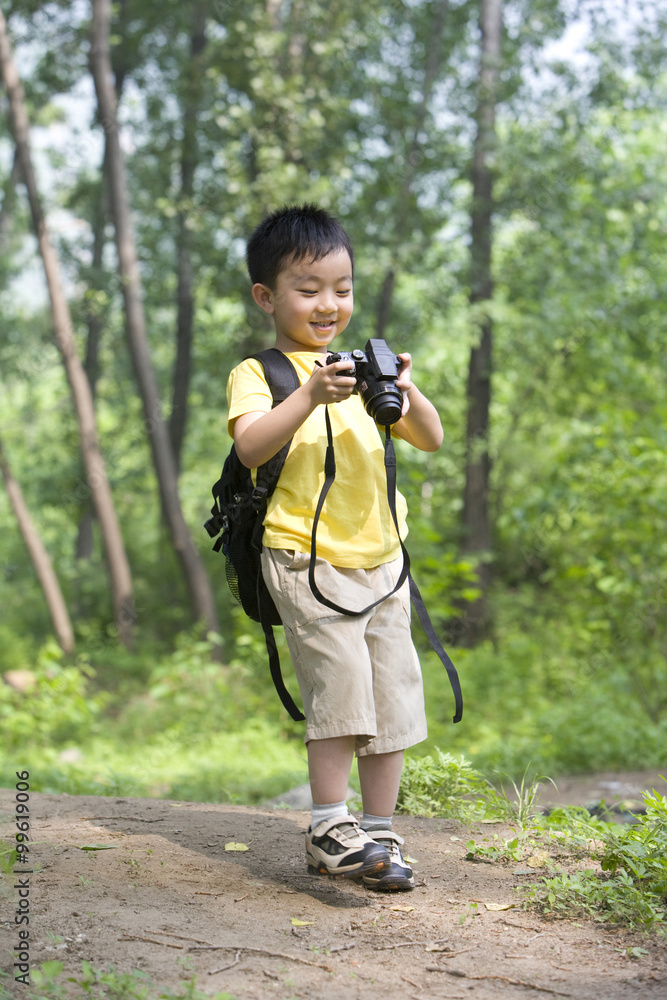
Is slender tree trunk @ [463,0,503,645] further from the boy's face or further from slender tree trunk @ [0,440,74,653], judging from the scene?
the boy's face

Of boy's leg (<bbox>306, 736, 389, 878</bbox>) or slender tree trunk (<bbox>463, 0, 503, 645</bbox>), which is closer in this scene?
boy's leg (<bbox>306, 736, 389, 878</bbox>)

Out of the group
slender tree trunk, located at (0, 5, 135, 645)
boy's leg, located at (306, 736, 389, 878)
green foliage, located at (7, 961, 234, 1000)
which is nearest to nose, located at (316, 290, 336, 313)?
boy's leg, located at (306, 736, 389, 878)

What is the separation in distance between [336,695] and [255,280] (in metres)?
1.36

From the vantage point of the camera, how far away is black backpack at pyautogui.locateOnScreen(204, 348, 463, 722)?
271 centimetres

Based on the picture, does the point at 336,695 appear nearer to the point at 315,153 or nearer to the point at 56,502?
the point at 315,153

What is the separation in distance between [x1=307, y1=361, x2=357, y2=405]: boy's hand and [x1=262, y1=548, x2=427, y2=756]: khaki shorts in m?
0.48

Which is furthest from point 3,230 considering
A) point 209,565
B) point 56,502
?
point 209,565

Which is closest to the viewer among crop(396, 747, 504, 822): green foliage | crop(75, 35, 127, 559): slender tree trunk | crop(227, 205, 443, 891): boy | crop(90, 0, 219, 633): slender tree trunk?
crop(227, 205, 443, 891): boy

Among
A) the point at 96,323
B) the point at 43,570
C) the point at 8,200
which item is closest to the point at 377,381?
the point at 43,570

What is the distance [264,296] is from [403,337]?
935 cm

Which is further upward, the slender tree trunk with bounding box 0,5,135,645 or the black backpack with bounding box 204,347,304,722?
the slender tree trunk with bounding box 0,5,135,645

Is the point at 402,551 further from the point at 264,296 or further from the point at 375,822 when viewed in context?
the point at 264,296

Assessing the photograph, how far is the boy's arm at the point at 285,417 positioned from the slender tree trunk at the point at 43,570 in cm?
956

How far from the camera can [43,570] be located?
39.1 feet
